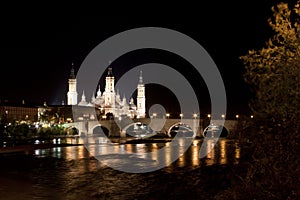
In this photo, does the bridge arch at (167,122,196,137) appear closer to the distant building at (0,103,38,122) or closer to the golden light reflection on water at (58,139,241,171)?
the distant building at (0,103,38,122)

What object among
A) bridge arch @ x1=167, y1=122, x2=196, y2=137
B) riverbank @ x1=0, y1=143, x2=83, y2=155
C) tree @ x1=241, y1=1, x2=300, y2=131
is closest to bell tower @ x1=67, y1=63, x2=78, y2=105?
bridge arch @ x1=167, y1=122, x2=196, y2=137

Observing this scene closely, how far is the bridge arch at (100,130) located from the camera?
2987 inches

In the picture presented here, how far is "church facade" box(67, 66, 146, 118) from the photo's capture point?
120000 millimetres

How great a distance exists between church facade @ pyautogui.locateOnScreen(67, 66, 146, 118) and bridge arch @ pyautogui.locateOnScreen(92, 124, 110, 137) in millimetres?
31564

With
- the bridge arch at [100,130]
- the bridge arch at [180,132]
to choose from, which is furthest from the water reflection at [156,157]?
the bridge arch at [100,130]

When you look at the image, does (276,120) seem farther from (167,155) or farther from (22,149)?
(22,149)

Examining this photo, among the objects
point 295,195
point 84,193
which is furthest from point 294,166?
point 84,193

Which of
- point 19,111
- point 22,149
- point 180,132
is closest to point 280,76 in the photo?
point 22,149

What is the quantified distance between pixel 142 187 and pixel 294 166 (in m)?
6.94

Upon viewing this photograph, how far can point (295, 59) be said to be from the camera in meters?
7.68

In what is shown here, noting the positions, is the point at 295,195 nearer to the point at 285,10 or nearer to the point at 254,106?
the point at 254,106

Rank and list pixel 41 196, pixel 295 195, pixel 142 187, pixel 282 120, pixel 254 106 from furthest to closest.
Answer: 1. pixel 142 187
2. pixel 41 196
3. pixel 254 106
4. pixel 282 120
5. pixel 295 195

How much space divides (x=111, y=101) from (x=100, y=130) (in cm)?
3738

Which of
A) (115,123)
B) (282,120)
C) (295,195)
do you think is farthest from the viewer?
(115,123)
